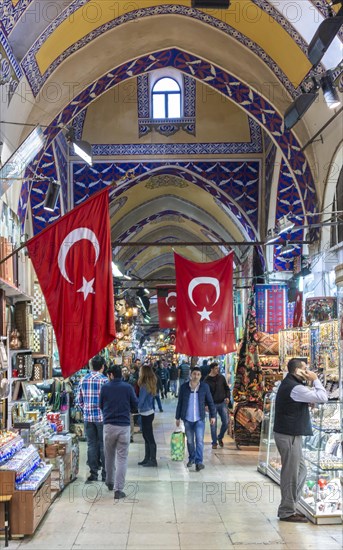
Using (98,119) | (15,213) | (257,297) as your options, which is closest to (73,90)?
(15,213)

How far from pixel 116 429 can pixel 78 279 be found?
2.27 meters

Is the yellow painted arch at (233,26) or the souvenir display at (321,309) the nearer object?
the yellow painted arch at (233,26)

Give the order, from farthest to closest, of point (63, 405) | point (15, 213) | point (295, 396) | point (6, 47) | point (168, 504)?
point (63, 405) → point (15, 213) → point (6, 47) → point (168, 504) → point (295, 396)

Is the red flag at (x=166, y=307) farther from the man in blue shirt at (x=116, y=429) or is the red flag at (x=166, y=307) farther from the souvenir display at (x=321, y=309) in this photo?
the man in blue shirt at (x=116, y=429)

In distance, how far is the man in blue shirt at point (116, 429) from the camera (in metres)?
6.73

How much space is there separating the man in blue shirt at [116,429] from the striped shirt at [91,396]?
0.48 m

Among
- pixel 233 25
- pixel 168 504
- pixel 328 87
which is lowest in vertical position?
pixel 168 504

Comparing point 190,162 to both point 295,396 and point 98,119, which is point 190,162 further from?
point 295,396

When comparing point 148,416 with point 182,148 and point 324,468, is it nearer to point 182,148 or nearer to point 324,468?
point 324,468

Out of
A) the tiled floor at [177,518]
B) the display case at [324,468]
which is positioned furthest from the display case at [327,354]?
the tiled floor at [177,518]

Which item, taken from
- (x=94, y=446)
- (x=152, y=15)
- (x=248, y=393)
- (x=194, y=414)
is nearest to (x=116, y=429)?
(x=94, y=446)

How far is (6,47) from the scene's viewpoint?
741cm

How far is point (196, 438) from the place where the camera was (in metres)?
8.73

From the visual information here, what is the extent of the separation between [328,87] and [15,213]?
4186 millimetres
